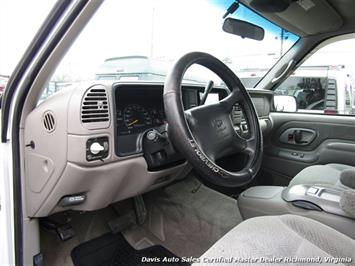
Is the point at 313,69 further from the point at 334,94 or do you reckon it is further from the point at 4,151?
the point at 4,151

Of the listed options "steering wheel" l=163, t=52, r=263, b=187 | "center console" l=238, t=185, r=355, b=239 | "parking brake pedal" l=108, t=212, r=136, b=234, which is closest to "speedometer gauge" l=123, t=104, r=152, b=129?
"steering wheel" l=163, t=52, r=263, b=187

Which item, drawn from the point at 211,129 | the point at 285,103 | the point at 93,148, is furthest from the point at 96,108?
the point at 285,103

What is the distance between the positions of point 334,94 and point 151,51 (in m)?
1.59

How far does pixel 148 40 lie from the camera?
1.57 metres

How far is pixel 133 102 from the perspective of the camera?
4.42 ft

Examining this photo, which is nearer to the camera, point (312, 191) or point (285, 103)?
point (312, 191)

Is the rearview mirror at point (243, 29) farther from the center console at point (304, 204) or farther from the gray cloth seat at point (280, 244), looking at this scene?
the gray cloth seat at point (280, 244)

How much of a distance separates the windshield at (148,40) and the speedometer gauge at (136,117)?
0.43 ft

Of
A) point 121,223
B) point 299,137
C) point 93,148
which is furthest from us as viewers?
point 299,137

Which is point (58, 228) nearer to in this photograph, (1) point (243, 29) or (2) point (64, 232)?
(2) point (64, 232)

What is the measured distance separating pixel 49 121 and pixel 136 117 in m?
0.37

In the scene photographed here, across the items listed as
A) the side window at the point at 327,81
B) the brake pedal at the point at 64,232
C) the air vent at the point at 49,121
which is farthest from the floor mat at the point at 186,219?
the side window at the point at 327,81

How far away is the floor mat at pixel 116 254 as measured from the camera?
1544mm

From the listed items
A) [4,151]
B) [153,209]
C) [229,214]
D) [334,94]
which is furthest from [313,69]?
[4,151]
